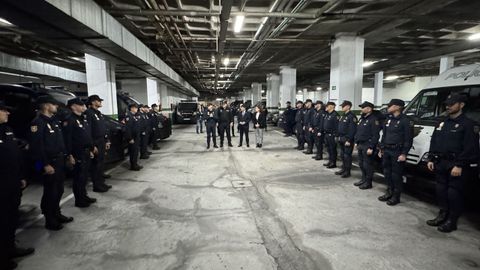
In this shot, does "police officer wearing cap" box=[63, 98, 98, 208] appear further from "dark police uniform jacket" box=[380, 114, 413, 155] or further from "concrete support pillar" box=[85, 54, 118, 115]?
"concrete support pillar" box=[85, 54, 118, 115]

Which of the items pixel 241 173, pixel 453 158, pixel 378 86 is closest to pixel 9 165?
pixel 241 173

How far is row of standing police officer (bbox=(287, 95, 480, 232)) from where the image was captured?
362 cm

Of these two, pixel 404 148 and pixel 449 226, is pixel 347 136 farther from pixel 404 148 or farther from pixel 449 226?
pixel 449 226

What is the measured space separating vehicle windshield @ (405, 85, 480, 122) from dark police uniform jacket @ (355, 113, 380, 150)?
0.87 metres

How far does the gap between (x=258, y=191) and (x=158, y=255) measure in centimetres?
269

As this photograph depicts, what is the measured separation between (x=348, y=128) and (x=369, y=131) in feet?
3.18

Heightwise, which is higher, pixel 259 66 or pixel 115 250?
pixel 259 66

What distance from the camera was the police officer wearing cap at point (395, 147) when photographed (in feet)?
14.8

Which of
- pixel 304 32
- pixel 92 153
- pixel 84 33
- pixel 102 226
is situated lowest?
pixel 102 226

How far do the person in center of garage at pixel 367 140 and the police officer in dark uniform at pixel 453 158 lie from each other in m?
1.46

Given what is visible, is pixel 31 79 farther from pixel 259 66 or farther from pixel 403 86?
pixel 403 86

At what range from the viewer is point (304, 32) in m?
10.2

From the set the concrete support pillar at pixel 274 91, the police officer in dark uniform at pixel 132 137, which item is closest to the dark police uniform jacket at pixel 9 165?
the police officer in dark uniform at pixel 132 137

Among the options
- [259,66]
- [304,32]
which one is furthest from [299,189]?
[259,66]
